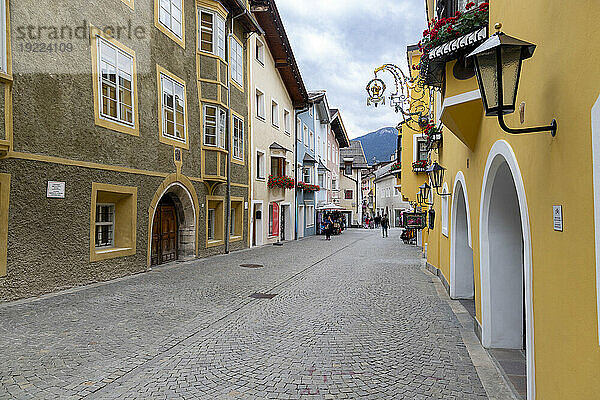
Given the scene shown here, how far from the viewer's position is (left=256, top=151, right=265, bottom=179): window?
24167 millimetres

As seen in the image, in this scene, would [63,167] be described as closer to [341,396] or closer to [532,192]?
[341,396]

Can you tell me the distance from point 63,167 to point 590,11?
996 cm

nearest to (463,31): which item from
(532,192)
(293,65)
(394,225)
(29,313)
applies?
(532,192)

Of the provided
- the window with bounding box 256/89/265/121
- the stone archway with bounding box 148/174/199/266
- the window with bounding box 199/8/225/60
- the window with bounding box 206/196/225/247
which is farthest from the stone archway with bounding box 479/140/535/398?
the window with bounding box 256/89/265/121

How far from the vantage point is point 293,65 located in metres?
28.4

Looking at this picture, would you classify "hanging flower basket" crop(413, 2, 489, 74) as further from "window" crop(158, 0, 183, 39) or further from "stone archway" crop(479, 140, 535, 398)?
"window" crop(158, 0, 183, 39)

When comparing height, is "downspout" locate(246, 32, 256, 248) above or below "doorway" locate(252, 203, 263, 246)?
above

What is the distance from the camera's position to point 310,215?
124 feet

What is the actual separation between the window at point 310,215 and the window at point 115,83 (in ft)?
80.6

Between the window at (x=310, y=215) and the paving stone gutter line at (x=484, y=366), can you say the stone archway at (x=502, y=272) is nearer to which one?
the paving stone gutter line at (x=484, y=366)

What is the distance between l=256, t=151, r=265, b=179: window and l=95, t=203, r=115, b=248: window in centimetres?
1166

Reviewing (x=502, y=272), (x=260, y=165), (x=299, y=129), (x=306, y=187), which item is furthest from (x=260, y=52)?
(x=502, y=272)

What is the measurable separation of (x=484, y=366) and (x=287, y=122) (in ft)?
85.0

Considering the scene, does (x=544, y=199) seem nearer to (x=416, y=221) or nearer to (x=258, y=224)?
(x=416, y=221)
